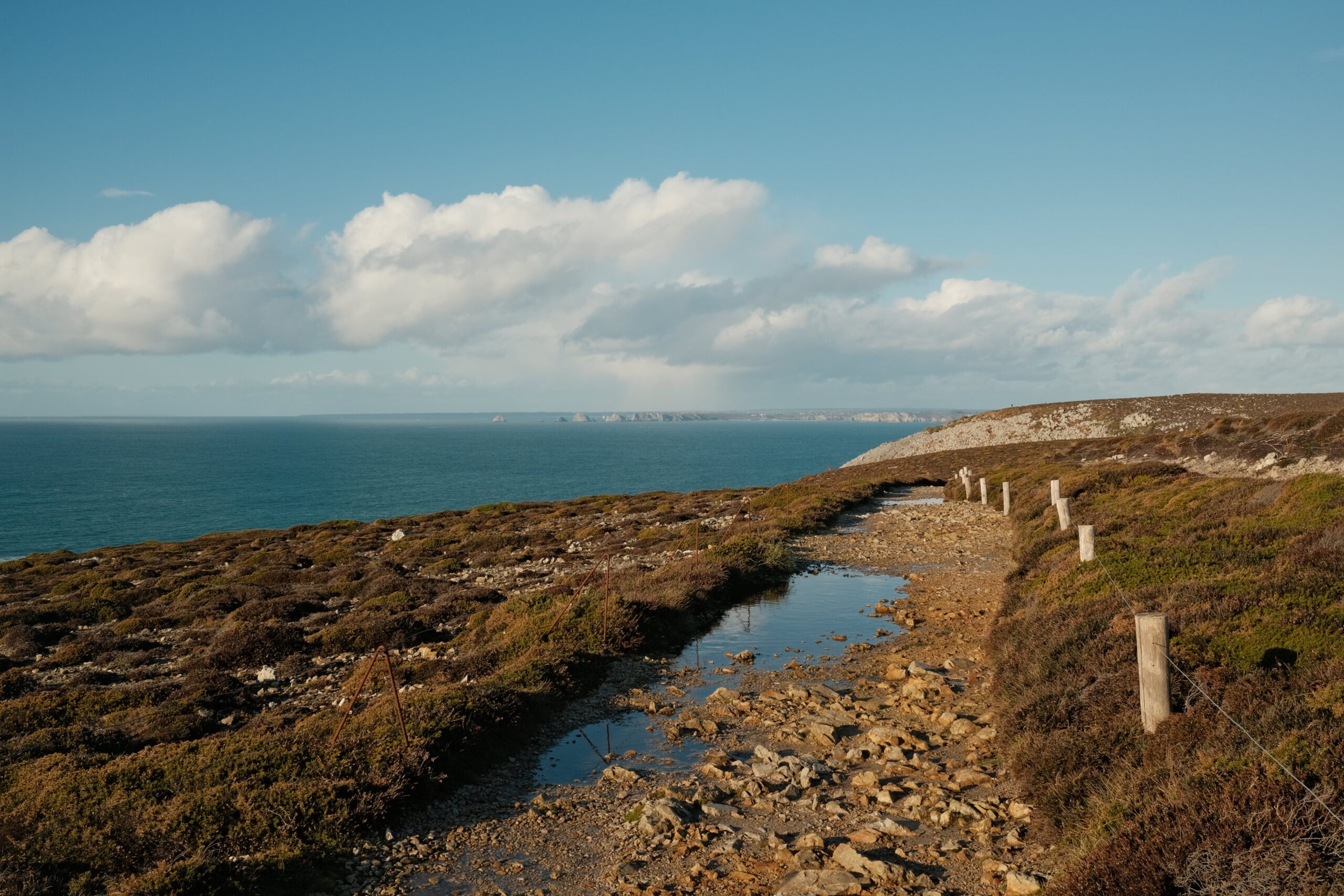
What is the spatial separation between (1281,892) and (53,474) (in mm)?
149949

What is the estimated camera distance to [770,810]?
8648 millimetres

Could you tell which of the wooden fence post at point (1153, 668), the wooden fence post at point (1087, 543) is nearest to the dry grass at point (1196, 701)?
the wooden fence post at point (1153, 668)

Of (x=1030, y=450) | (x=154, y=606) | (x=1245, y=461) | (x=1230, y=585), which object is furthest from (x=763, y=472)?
(x=1230, y=585)

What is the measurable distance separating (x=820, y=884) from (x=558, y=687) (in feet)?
23.1

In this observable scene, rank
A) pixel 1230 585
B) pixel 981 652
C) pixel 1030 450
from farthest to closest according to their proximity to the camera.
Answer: pixel 1030 450 → pixel 981 652 → pixel 1230 585

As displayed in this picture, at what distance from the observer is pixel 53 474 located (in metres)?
118

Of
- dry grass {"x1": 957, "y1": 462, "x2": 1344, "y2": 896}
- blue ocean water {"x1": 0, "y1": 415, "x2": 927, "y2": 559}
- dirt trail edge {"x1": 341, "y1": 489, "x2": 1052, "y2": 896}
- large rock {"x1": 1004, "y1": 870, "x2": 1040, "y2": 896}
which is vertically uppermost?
dry grass {"x1": 957, "y1": 462, "x2": 1344, "y2": 896}

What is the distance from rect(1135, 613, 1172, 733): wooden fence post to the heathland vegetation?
13.7 inches

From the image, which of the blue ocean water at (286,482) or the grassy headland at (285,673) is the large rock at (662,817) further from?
the blue ocean water at (286,482)

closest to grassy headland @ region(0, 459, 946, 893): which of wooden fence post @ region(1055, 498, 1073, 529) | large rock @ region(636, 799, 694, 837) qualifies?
large rock @ region(636, 799, 694, 837)

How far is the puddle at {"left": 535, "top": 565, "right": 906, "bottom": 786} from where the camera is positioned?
10.6 m

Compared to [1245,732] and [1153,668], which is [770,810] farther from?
[1245,732]

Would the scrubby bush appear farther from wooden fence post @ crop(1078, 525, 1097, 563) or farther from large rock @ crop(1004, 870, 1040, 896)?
wooden fence post @ crop(1078, 525, 1097, 563)

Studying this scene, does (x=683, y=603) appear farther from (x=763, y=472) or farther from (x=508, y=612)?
(x=763, y=472)
